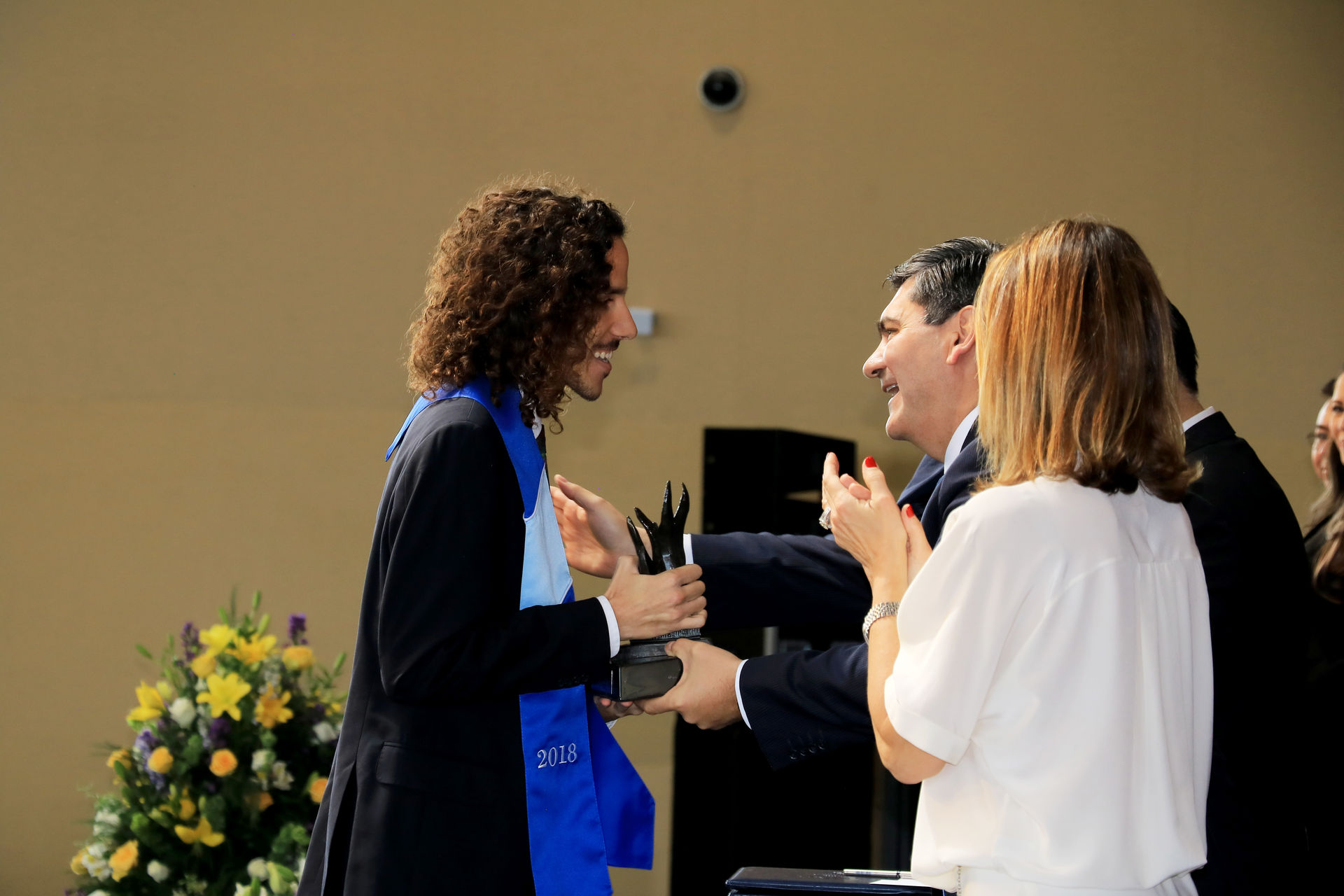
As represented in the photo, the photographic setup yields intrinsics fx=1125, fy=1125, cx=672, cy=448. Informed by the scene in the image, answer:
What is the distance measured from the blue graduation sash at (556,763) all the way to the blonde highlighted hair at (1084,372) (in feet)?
2.30

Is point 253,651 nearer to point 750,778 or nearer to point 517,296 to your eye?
point 750,778

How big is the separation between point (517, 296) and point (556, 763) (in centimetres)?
72

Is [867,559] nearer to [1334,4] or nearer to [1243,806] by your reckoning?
[1243,806]

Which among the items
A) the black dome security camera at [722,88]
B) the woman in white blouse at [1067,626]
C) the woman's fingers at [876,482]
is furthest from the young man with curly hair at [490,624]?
the black dome security camera at [722,88]

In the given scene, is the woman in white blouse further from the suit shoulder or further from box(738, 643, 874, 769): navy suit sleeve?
the suit shoulder

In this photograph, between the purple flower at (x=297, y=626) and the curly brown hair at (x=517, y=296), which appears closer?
the curly brown hair at (x=517, y=296)

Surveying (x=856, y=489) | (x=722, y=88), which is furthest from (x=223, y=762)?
(x=722, y=88)

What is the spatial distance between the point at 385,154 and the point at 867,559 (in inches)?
136

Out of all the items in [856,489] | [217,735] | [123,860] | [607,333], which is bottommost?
[123,860]

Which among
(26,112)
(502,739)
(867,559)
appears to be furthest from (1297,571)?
(26,112)

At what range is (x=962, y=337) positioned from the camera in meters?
2.18

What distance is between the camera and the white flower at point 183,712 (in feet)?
8.61

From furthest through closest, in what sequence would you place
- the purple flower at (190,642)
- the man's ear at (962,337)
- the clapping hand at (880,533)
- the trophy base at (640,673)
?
the purple flower at (190,642)
the man's ear at (962,337)
the trophy base at (640,673)
the clapping hand at (880,533)

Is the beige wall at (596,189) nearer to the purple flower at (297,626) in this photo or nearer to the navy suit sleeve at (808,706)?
the purple flower at (297,626)
